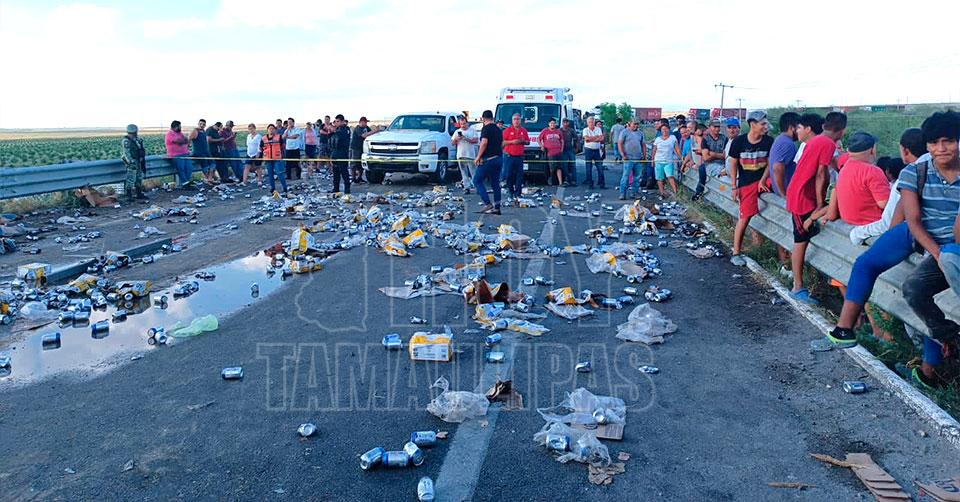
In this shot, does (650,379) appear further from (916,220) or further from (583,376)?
(916,220)


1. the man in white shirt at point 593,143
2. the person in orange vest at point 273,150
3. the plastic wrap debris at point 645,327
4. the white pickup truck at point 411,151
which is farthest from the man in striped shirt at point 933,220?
the white pickup truck at point 411,151

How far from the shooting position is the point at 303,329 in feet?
20.4

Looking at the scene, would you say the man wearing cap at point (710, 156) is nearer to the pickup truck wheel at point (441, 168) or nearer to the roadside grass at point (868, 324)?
the roadside grass at point (868, 324)

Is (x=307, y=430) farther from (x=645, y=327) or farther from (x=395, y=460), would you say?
(x=645, y=327)

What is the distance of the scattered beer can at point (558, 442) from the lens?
3.85m

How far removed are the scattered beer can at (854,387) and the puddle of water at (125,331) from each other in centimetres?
516

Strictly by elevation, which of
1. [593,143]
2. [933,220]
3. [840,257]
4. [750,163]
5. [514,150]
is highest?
[593,143]

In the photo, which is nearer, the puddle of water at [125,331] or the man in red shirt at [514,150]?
the puddle of water at [125,331]

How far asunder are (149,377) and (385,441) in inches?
86.8

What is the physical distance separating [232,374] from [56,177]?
1174 centimetres

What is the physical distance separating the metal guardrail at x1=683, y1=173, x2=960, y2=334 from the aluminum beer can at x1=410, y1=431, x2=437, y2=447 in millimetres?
3136

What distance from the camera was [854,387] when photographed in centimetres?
454

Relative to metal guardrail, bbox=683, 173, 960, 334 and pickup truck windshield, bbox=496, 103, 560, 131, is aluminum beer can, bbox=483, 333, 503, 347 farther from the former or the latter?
pickup truck windshield, bbox=496, 103, 560, 131

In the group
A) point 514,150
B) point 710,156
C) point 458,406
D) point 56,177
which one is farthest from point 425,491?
point 56,177
